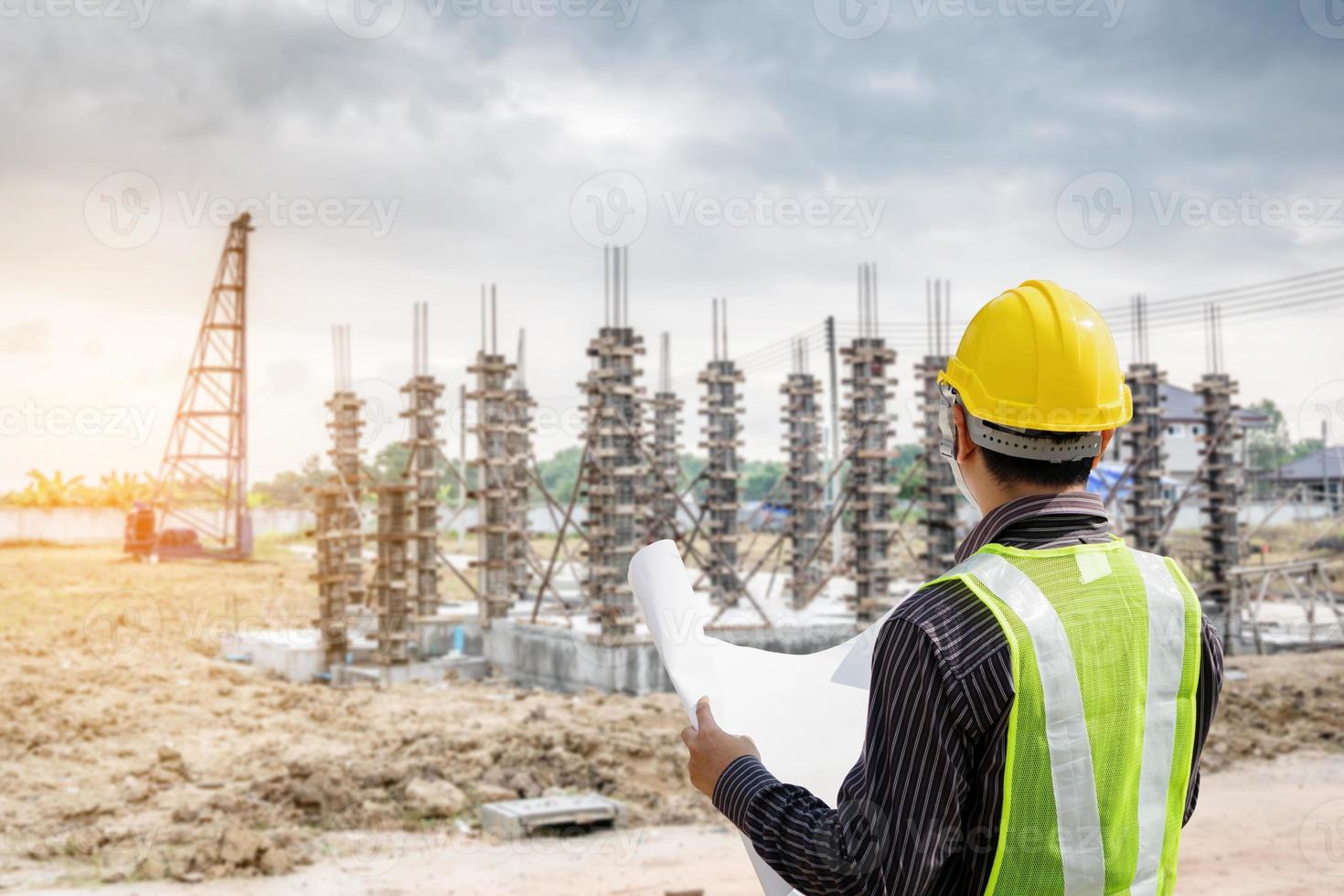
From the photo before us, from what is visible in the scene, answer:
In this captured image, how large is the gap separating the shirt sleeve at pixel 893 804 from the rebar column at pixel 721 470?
1381 centimetres

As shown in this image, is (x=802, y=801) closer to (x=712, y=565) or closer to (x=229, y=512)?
(x=712, y=565)

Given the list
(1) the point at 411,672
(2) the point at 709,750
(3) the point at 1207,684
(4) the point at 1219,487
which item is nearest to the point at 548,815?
(2) the point at 709,750

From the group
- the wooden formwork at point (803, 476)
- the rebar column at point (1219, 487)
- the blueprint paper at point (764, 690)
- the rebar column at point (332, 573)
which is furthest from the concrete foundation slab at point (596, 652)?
the blueprint paper at point (764, 690)

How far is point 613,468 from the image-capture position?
13.4 meters

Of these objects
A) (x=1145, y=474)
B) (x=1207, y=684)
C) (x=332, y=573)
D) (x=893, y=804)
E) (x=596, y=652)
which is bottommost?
(x=596, y=652)

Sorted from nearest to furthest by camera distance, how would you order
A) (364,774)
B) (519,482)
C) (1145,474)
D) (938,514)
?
(364,774), (938,514), (1145,474), (519,482)

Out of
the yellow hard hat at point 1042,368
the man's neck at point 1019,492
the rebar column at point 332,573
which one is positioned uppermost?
the yellow hard hat at point 1042,368

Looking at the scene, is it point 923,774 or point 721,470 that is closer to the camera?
point 923,774

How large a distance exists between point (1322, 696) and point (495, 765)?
29.5ft

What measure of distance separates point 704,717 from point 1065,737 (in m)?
0.57

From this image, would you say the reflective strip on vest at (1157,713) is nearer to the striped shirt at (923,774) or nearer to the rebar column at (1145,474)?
the striped shirt at (923,774)

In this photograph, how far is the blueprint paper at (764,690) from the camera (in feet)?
6.34

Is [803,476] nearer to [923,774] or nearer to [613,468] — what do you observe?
[613,468]

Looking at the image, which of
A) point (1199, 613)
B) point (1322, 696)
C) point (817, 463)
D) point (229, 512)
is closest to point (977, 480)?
point (1199, 613)
